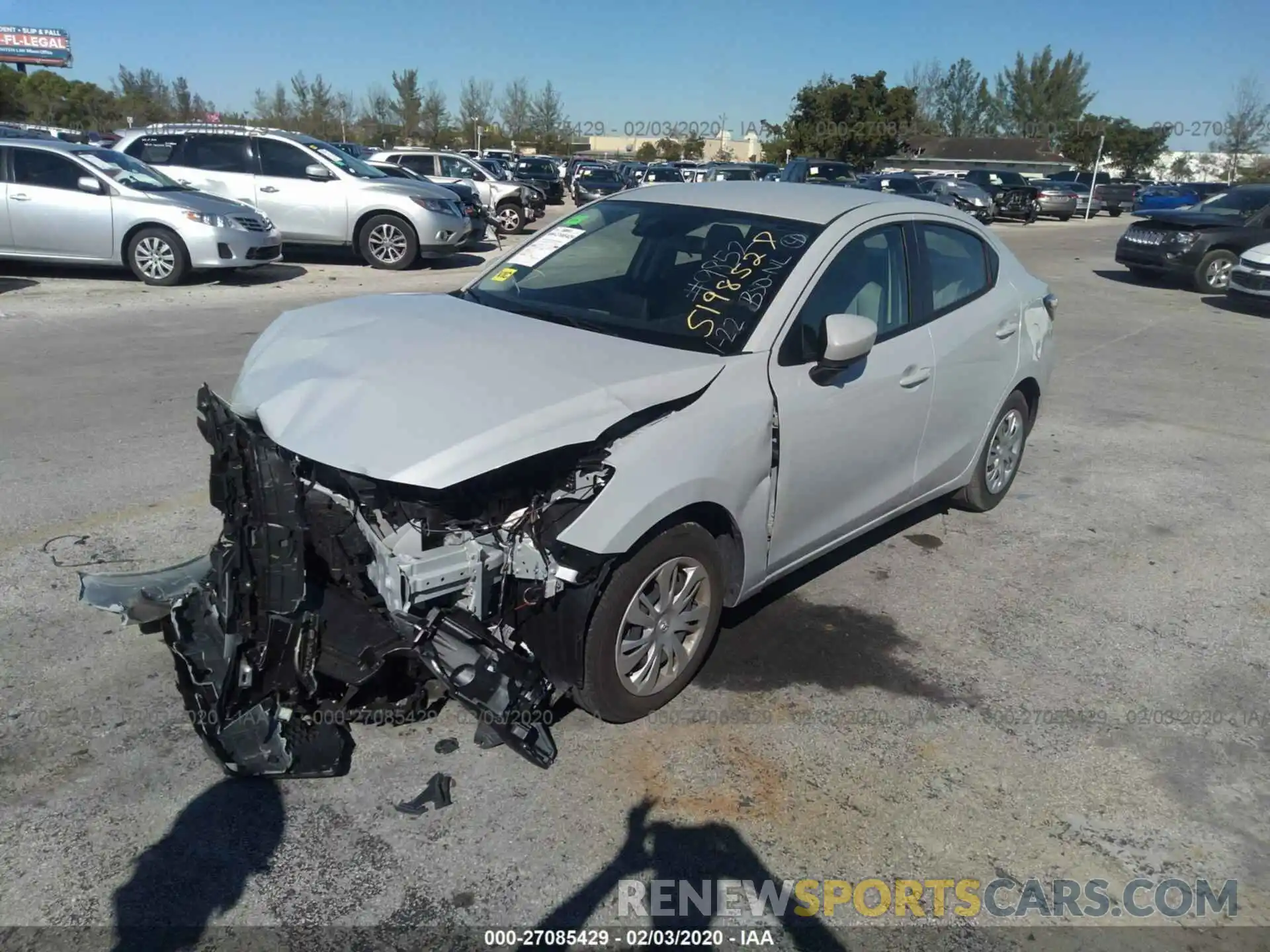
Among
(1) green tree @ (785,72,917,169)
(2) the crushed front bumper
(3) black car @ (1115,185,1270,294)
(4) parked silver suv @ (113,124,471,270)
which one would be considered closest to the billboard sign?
(1) green tree @ (785,72,917,169)

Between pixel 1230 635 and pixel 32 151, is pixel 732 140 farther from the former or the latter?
pixel 1230 635

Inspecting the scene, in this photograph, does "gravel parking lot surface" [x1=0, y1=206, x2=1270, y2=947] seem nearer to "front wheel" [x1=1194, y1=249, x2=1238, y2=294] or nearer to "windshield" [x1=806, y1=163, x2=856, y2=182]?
"front wheel" [x1=1194, y1=249, x2=1238, y2=294]

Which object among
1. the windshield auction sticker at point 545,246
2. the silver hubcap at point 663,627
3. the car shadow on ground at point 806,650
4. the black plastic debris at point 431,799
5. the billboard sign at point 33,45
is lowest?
the car shadow on ground at point 806,650

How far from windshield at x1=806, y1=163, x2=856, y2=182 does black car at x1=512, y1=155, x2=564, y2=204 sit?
7974 mm

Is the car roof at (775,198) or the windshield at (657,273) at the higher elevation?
the car roof at (775,198)

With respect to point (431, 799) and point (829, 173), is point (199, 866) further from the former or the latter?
point (829, 173)

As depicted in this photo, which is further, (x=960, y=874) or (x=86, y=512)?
(x=86, y=512)

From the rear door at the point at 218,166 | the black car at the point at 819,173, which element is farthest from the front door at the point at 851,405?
the black car at the point at 819,173

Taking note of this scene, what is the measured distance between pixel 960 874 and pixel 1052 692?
1305 mm

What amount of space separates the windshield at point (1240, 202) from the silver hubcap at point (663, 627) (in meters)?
17.4

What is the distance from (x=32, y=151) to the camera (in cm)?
1179

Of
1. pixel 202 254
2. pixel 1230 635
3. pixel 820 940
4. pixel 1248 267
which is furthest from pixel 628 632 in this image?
pixel 1248 267

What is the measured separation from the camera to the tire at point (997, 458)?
5488 mm

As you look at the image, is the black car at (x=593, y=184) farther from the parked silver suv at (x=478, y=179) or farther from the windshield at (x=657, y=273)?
the windshield at (x=657, y=273)
